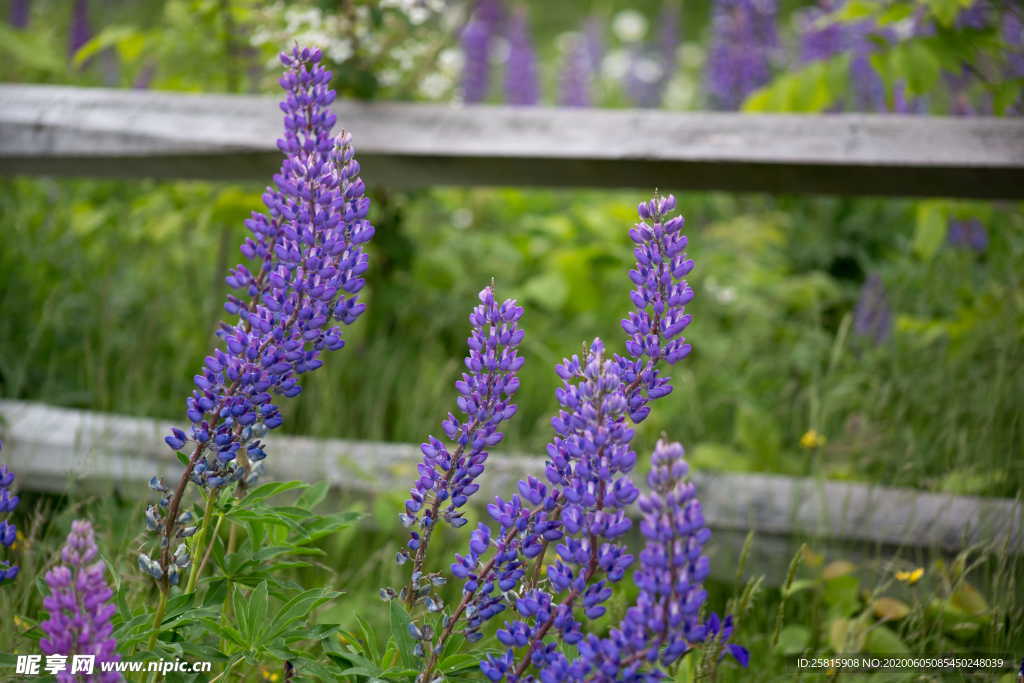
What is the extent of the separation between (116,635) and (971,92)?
2.66 metres

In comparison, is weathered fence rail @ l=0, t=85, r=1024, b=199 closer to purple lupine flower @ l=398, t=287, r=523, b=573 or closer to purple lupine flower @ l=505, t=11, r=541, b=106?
purple lupine flower @ l=398, t=287, r=523, b=573

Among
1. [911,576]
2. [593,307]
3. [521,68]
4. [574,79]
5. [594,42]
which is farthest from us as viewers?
[594,42]

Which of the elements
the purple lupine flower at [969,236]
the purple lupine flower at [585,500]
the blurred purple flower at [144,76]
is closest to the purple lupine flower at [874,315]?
the purple lupine flower at [969,236]

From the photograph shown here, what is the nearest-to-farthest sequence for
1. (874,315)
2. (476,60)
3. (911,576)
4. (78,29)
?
(911,576) < (874,315) < (78,29) < (476,60)

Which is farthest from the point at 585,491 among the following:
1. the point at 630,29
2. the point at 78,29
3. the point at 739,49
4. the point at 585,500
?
the point at 630,29

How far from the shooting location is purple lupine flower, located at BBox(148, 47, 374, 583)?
1.13 metres

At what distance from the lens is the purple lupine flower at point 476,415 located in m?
1.13

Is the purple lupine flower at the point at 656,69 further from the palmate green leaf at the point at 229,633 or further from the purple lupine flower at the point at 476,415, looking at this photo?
the palmate green leaf at the point at 229,633

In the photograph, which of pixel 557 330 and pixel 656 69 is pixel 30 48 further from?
pixel 656 69

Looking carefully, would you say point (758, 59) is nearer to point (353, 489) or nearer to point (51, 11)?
point (353, 489)

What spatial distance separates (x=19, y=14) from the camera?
185 inches

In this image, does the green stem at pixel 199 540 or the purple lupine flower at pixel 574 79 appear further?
the purple lupine flower at pixel 574 79

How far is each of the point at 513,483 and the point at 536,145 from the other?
87cm

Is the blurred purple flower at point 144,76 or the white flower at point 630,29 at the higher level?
the white flower at point 630,29
